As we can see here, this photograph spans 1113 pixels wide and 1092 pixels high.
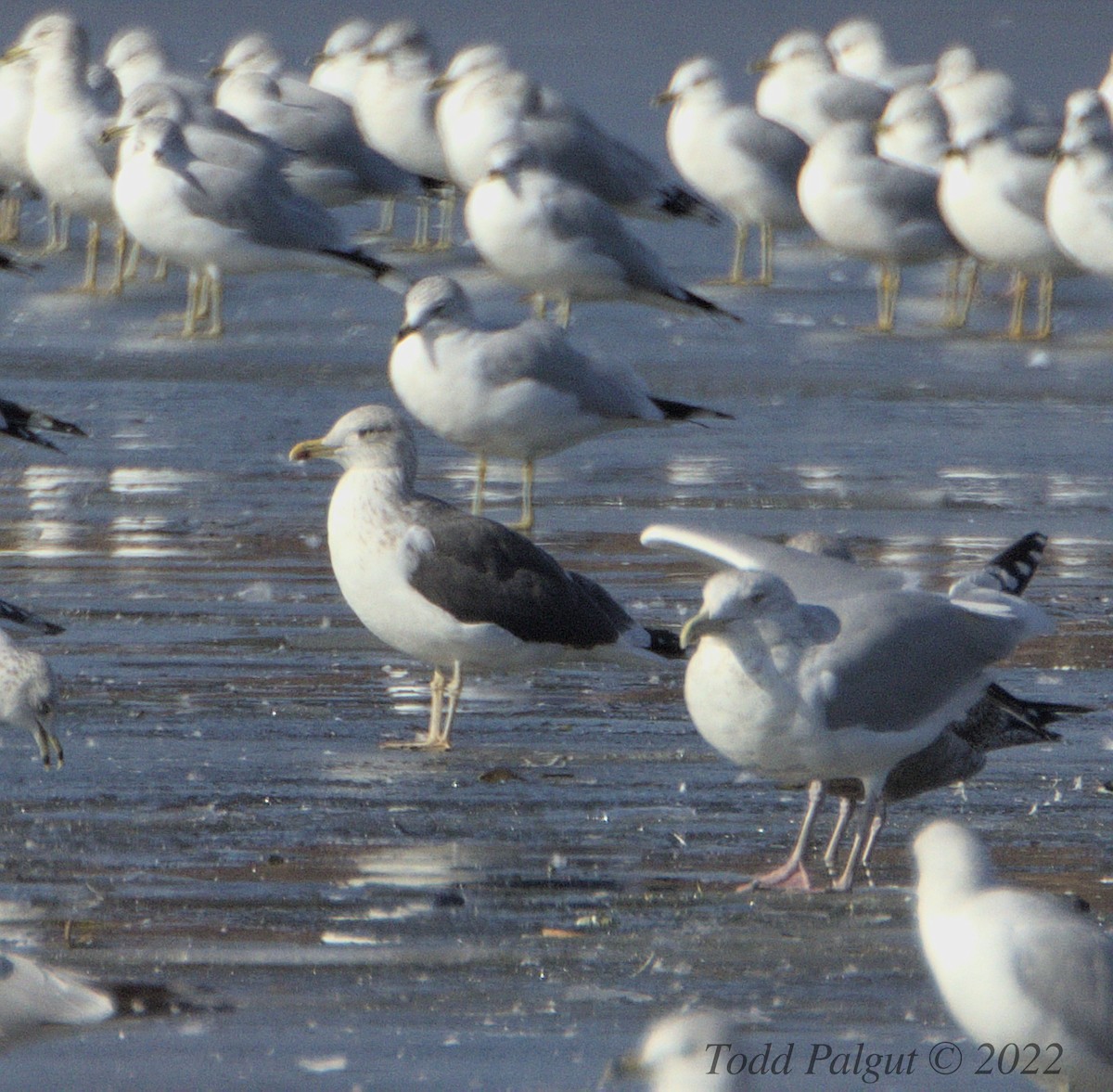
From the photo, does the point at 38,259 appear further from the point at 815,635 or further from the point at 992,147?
the point at 815,635

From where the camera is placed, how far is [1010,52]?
32094mm

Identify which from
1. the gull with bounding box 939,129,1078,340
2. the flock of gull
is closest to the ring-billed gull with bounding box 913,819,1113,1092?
the flock of gull

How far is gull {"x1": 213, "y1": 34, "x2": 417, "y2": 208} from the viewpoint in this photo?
58.1ft

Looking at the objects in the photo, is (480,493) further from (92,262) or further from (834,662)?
(92,262)

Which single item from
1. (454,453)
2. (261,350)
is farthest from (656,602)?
(261,350)

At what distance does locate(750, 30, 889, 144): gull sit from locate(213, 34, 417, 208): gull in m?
3.46

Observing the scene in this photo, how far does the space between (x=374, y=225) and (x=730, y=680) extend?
15.6 metres

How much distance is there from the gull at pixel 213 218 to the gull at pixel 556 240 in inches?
39.4

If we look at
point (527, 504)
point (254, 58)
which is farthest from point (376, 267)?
point (254, 58)

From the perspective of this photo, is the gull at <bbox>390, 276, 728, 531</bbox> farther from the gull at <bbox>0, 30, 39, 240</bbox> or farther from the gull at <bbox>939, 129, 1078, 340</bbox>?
the gull at <bbox>0, 30, 39, 240</bbox>

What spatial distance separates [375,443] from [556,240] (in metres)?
6.50

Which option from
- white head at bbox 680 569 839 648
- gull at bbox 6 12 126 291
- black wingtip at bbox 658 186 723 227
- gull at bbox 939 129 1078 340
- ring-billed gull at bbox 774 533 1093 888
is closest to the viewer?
white head at bbox 680 569 839 648

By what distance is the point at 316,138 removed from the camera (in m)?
17.8

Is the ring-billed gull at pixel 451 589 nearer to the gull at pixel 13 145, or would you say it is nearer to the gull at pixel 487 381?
the gull at pixel 487 381
